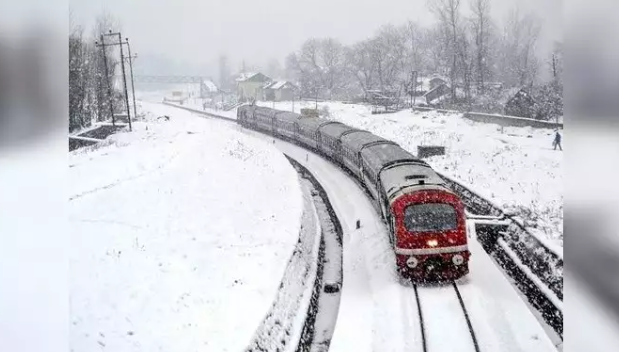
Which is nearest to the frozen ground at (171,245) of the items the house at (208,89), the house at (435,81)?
the house at (208,89)

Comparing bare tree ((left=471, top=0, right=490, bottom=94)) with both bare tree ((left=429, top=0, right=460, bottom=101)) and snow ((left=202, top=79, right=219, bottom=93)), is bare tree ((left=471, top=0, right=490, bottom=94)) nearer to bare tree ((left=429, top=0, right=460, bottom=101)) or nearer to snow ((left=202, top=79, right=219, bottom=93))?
bare tree ((left=429, top=0, right=460, bottom=101))

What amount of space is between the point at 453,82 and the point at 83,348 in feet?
44.5

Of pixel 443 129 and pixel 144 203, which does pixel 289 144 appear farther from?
pixel 144 203

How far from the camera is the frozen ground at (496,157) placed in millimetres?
9410

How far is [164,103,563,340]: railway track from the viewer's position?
8.13m

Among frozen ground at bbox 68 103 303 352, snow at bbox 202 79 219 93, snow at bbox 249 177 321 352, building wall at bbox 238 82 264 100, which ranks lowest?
snow at bbox 249 177 321 352

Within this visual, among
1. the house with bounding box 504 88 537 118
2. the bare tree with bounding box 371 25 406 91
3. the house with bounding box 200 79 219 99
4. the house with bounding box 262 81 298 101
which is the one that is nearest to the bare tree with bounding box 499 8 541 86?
the house with bounding box 504 88 537 118

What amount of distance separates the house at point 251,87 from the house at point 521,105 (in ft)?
31.8

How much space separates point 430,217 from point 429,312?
A: 1814mm

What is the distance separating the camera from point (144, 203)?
11.1 metres

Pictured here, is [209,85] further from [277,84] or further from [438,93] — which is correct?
[438,93]

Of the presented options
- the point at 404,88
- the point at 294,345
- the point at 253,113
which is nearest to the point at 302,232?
the point at 294,345

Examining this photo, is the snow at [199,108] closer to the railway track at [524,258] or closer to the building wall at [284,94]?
the building wall at [284,94]

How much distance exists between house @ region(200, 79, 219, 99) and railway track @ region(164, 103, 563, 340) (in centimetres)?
894
